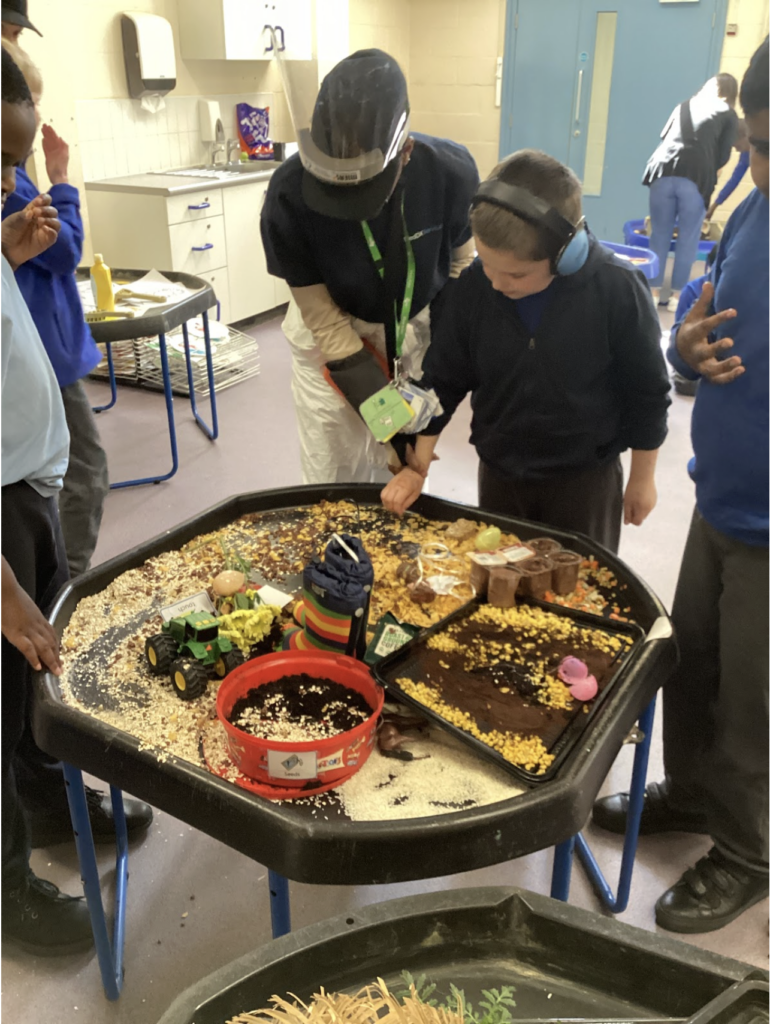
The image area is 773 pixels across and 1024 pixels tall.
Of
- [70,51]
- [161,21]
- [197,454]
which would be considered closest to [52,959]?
[197,454]

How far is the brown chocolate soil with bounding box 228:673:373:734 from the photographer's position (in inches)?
41.5

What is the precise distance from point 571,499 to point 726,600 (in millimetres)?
358

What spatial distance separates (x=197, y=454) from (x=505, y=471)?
2.17 meters

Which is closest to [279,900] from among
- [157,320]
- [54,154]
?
[54,154]

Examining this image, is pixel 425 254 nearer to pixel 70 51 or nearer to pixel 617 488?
pixel 617 488

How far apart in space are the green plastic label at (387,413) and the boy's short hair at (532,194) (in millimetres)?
396

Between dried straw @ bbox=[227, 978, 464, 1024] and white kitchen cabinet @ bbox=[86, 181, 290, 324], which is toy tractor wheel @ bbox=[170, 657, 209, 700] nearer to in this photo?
dried straw @ bbox=[227, 978, 464, 1024]

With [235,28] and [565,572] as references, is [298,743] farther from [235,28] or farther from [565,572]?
[235,28]

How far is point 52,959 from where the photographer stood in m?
1.48

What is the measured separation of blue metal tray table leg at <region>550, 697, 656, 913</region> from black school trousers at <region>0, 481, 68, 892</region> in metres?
0.84

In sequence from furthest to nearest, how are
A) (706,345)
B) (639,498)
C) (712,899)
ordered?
(639,498), (712,899), (706,345)

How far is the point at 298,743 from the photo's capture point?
95cm

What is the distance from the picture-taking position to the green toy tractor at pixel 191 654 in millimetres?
1140

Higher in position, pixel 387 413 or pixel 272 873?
pixel 387 413
